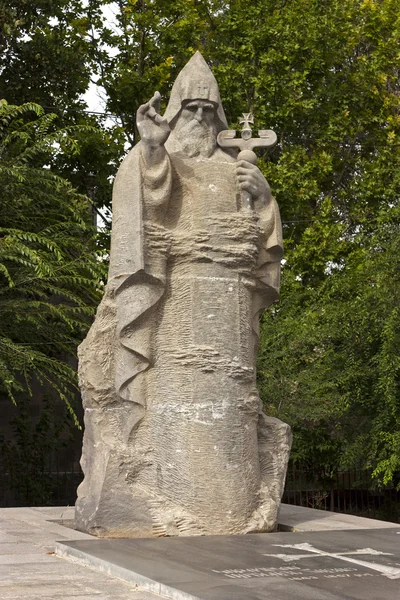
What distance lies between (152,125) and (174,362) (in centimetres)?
180

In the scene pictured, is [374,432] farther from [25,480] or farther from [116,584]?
[116,584]

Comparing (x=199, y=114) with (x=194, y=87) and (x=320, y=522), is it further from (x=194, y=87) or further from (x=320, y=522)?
(x=320, y=522)

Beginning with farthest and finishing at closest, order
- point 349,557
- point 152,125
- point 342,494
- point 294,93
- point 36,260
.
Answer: point 294,93, point 342,494, point 36,260, point 152,125, point 349,557

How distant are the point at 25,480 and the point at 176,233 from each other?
7505 millimetres

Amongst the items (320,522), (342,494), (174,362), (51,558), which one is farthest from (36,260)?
(342,494)

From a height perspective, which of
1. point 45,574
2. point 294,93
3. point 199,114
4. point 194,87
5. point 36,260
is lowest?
point 45,574

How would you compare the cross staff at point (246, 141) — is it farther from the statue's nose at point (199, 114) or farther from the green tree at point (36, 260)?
the green tree at point (36, 260)

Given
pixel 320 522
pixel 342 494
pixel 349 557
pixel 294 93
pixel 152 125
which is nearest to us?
pixel 349 557

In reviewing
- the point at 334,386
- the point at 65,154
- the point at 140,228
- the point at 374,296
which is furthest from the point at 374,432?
the point at 65,154

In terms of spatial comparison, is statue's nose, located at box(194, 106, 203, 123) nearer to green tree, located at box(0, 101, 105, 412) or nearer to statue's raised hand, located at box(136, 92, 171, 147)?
statue's raised hand, located at box(136, 92, 171, 147)

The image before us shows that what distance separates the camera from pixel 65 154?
1677 cm

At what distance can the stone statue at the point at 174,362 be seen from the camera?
7523 mm

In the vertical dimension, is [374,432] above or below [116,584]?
above

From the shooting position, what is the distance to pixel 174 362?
7715 mm
